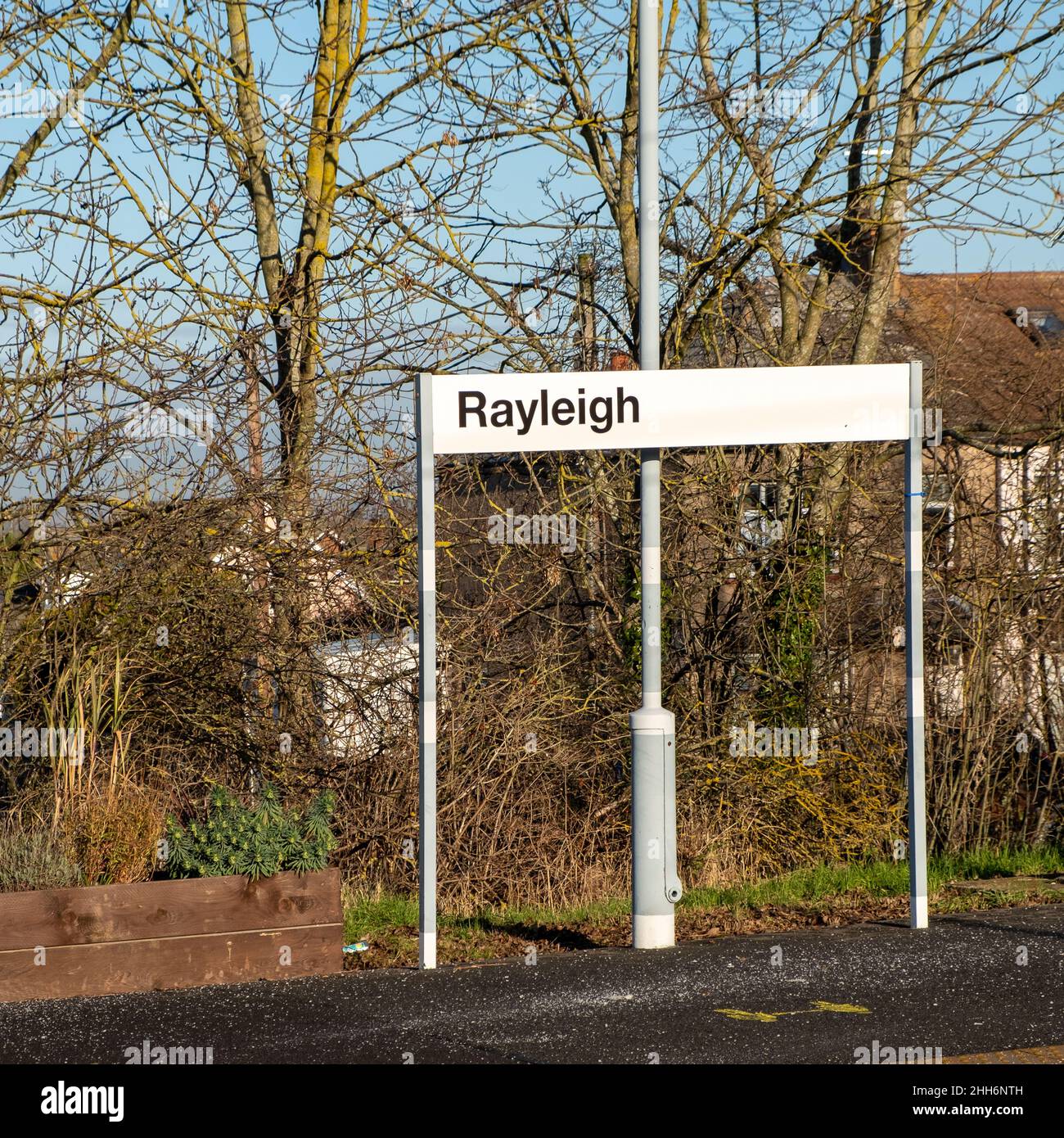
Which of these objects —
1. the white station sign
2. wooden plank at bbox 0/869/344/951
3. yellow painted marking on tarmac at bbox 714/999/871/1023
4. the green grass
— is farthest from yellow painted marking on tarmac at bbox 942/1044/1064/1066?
the green grass

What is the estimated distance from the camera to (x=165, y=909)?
702 cm

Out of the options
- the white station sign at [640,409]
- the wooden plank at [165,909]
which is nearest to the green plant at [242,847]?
the wooden plank at [165,909]

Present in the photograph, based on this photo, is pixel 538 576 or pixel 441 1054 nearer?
pixel 441 1054

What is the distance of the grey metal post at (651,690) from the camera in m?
7.76

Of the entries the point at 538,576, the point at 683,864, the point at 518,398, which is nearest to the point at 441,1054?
the point at 518,398

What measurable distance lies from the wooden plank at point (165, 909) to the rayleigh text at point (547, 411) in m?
2.48

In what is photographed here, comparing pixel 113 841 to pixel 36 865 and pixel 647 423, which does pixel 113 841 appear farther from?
pixel 647 423

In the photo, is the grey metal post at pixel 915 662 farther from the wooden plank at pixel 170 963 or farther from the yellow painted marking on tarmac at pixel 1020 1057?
the wooden plank at pixel 170 963

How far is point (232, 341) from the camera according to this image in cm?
1069

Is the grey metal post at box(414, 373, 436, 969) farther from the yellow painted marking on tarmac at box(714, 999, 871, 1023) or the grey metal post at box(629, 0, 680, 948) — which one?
the yellow painted marking on tarmac at box(714, 999, 871, 1023)

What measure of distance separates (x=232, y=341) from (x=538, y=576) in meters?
2.99
